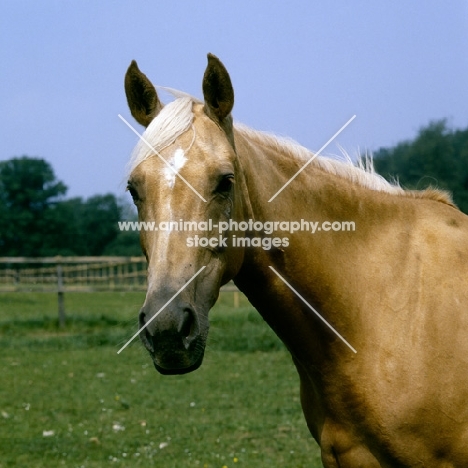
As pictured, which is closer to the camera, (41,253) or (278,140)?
(278,140)

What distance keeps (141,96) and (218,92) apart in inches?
Result: 14.7

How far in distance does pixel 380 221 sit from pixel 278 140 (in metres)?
0.62

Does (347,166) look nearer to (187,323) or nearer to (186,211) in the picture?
(186,211)

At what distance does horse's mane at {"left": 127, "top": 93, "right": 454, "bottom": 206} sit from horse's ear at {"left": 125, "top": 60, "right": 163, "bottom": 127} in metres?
0.09

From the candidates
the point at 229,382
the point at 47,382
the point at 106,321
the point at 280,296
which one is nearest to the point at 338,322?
the point at 280,296

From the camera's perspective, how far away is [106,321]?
48.1 ft

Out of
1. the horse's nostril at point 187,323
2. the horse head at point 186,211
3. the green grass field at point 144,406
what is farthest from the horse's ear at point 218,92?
the green grass field at point 144,406

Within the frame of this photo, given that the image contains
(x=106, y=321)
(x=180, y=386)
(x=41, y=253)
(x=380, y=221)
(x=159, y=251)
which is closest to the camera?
(x=159, y=251)

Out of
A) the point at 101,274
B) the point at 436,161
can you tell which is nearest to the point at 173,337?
the point at 101,274

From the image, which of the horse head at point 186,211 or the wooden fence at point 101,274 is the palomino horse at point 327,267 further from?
the wooden fence at point 101,274

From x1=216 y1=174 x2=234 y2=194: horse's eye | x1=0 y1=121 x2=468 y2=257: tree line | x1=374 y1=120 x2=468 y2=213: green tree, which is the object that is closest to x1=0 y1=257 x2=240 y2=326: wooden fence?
x1=374 y1=120 x2=468 y2=213: green tree

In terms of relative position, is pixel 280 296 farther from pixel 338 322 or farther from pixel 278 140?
pixel 278 140

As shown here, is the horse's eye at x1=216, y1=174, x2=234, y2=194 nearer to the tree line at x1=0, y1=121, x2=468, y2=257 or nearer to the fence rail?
the fence rail

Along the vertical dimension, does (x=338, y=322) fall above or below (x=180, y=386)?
above
